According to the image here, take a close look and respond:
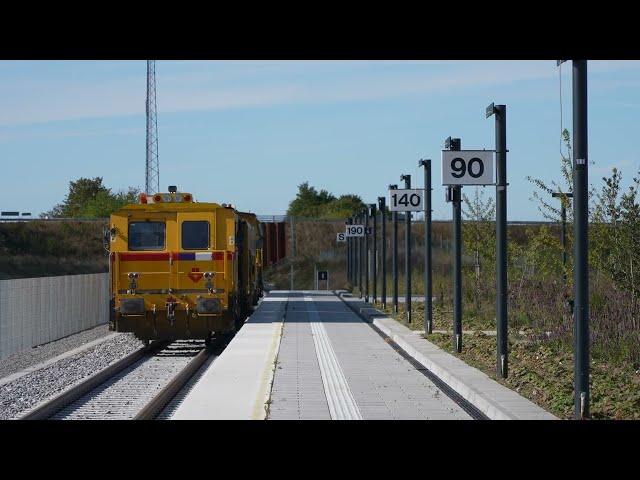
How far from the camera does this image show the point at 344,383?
1587 cm

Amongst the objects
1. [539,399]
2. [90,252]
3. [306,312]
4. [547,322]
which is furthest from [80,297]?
[90,252]

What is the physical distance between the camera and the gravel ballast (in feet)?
A: 53.7

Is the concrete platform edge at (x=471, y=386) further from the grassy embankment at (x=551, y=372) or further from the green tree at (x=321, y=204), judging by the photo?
the green tree at (x=321, y=204)

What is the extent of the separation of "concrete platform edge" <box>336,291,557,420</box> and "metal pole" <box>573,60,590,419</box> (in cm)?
56

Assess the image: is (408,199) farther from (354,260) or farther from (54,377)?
(354,260)

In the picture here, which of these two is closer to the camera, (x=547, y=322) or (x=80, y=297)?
(x=547, y=322)

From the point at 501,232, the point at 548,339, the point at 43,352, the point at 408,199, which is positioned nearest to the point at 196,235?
the point at 43,352

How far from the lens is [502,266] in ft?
52.2

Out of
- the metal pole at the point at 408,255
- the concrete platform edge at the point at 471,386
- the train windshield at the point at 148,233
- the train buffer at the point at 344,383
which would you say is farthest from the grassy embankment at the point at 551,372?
the train windshield at the point at 148,233

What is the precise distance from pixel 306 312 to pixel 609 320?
65.2 ft

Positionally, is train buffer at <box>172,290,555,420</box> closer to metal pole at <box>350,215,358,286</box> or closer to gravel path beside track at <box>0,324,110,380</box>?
gravel path beside track at <box>0,324,110,380</box>
